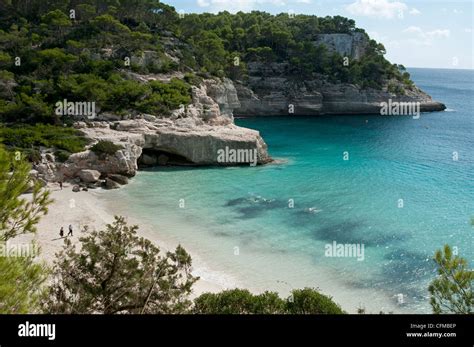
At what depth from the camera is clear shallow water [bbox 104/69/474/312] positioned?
1850 cm

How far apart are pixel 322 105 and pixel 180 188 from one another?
52314 millimetres

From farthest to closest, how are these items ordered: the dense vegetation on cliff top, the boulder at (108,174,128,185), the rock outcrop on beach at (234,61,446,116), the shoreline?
the rock outcrop on beach at (234,61,446,116) → the dense vegetation on cliff top → the boulder at (108,174,128,185) → the shoreline

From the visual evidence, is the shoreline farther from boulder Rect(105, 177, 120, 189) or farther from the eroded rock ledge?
the eroded rock ledge

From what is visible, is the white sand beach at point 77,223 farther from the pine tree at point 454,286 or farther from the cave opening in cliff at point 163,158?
the pine tree at point 454,286

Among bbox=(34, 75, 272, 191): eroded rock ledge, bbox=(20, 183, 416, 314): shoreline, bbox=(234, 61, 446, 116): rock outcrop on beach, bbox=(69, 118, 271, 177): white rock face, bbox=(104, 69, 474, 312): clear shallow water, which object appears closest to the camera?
bbox=(20, 183, 416, 314): shoreline

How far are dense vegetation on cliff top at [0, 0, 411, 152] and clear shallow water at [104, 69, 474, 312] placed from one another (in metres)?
10.6

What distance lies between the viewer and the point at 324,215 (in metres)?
26.1

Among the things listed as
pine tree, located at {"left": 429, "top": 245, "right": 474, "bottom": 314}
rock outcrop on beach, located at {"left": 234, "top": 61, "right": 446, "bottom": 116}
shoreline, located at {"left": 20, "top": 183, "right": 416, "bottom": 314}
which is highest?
rock outcrop on beach, located at {"left": 234, "top": 61, "right": 446, "bottom": 116}

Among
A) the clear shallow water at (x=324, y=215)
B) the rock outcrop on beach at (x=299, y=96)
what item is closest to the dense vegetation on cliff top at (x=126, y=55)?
the rock outcrop on beach at (x=299, y=96)

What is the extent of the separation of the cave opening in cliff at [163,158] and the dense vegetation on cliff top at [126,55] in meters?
4.10

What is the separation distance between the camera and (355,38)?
89812 mm

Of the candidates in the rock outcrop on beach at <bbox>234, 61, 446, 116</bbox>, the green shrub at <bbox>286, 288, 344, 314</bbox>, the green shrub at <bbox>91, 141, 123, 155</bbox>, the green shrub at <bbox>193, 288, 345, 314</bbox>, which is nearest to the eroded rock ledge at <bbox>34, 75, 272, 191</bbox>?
the green shrub at <bbox>91, 141, 123, 155</bbox>
